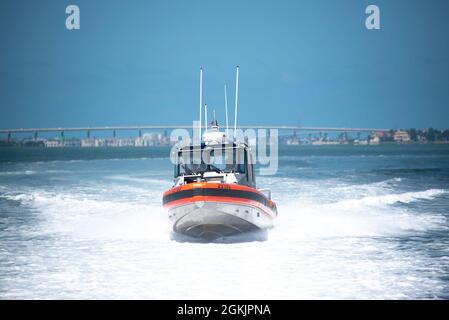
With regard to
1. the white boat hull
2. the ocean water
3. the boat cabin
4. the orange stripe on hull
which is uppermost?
the boat cabin

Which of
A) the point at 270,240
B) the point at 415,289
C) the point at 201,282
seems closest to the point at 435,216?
the point at 270,240

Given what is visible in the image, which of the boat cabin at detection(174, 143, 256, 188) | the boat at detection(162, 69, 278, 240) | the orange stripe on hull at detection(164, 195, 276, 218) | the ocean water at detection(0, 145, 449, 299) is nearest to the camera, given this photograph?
the ocean water at detection(0, 145, 449, 299)

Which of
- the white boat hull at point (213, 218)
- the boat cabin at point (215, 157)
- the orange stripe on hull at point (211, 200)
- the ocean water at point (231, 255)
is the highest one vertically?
the boat cabin at point (215, 157)

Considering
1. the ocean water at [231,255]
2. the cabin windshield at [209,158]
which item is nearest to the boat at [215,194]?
the cabin windshield at [209,158]

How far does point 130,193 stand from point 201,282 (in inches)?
731

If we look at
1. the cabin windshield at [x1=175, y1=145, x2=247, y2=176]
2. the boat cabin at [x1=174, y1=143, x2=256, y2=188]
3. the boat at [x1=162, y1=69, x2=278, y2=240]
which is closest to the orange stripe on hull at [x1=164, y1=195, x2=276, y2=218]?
the boat at [x1=162, y1=69, x2=278, y2=240]

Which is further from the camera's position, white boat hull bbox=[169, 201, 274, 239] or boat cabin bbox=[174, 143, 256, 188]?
boat cabin bbox=[174, 143, 256, 188]

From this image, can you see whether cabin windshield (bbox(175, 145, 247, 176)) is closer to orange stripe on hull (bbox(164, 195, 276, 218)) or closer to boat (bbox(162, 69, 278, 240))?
boat (bbox(162, 69, 278, 240))

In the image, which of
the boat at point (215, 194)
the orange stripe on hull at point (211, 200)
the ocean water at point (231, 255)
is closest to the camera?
the ocean water at point (231, 255)

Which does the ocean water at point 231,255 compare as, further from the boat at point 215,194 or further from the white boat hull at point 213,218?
the boat at point 215,194

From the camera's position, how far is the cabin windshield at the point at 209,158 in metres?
14.6

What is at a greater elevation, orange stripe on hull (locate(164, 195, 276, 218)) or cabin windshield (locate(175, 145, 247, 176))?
cabin windshield (locate(175, 145, 247, 176))

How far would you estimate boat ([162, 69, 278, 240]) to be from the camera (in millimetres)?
12914
